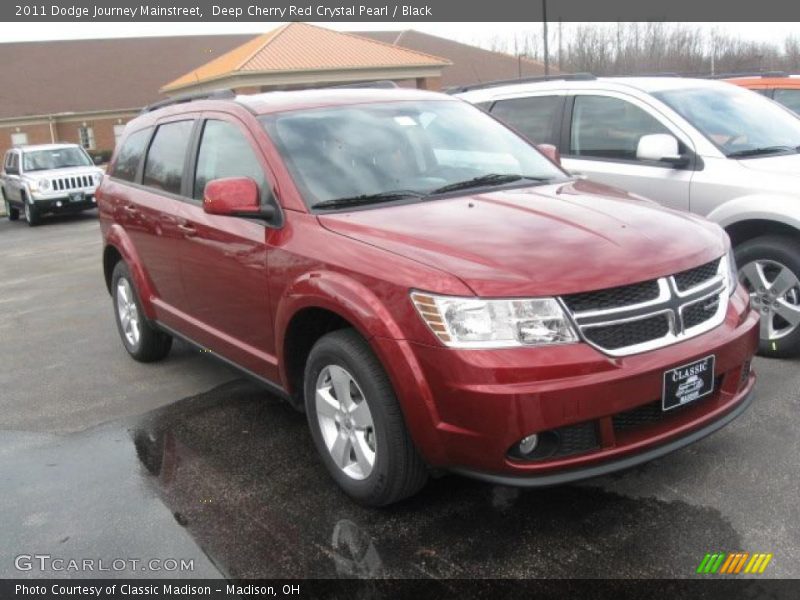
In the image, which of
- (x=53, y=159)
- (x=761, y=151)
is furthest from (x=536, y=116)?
(x=53, y=159)

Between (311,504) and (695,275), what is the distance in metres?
2.00

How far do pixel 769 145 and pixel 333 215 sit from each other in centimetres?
366

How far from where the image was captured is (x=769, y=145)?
18.4ft

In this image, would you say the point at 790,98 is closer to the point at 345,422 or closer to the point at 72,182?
the point at 345,422

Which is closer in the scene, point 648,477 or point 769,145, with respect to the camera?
point 648,477

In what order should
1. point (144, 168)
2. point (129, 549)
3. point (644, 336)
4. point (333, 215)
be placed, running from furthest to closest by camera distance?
point (144, 168) < point (333, 215) < point (129, 549) < point (644, 336)

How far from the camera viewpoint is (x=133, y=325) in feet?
19.5

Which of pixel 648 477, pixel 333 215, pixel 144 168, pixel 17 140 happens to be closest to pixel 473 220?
pixel 333 215

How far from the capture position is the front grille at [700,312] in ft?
10.4

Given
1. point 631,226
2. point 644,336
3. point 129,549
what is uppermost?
point 631,226

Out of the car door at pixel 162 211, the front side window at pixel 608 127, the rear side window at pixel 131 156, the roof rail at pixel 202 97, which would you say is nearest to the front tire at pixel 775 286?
the front side window at pixel 608 127

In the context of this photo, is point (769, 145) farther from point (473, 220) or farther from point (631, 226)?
point (473, 220)

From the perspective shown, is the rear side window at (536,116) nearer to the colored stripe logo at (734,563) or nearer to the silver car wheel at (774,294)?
the silver car wheel at (774,294)

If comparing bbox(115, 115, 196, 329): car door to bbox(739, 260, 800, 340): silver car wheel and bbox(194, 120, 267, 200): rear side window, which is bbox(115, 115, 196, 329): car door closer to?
bbox(194, 120, 267, 200): rear side window
